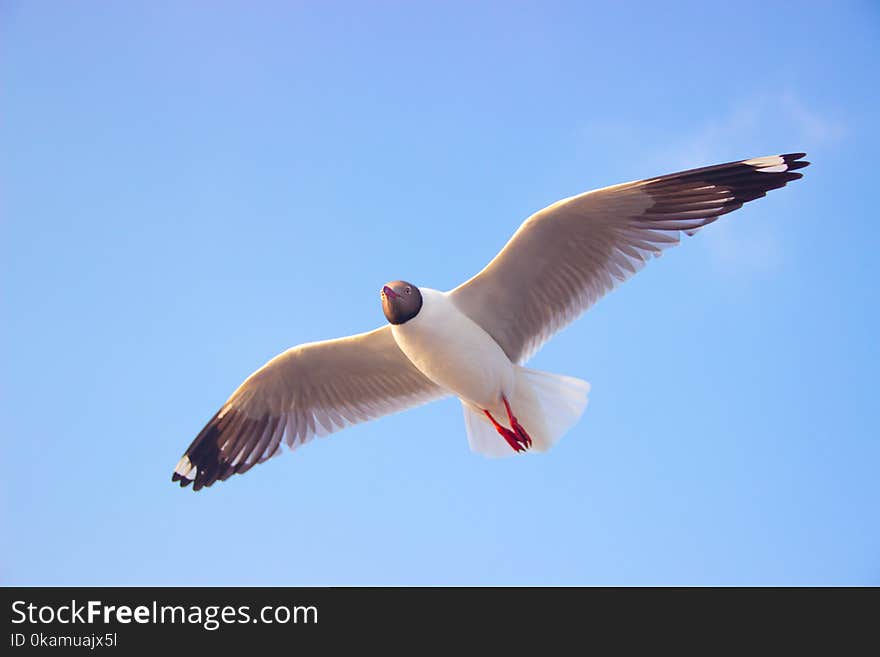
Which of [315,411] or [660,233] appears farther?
[315,411]

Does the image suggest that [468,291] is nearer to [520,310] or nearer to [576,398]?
[520,310]

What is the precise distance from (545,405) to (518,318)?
0.45 m

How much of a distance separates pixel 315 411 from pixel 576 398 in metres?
1.48

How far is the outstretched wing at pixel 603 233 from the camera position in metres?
4.16

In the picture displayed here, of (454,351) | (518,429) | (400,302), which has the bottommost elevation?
(518,429)

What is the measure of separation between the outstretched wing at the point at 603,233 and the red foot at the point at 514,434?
1.63 ft

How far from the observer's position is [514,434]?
446 centimetres

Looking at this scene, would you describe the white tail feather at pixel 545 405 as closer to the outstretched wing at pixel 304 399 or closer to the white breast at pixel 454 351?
the white breast at pixel 454 351

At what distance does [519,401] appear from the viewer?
443cm

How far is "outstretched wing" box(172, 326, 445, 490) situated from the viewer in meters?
4.71

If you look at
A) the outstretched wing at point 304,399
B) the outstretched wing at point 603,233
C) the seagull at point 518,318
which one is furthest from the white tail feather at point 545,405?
the outstretched wing at point 304,399

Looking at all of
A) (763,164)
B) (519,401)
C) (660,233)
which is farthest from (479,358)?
(763,164)

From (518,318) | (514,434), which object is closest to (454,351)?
(518,318)

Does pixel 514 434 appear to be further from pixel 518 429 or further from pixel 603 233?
pixel 603 233
